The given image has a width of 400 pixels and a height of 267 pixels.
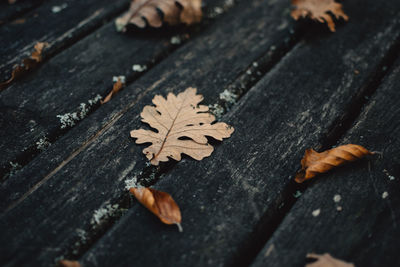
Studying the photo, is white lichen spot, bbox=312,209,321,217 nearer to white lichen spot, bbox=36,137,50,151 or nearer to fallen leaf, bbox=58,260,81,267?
fallen leaf, bbox=58,260,81,267

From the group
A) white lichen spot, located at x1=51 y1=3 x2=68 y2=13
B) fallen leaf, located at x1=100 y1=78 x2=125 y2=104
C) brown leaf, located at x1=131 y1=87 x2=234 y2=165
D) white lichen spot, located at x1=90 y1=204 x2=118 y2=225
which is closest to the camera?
white lichen spot, located at x1=90 y1=204 x2=118 y2=225

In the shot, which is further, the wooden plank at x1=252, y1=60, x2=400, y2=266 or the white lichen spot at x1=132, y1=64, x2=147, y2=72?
the white lichen spot at x1=132, y1=64, x2=147, y2=72

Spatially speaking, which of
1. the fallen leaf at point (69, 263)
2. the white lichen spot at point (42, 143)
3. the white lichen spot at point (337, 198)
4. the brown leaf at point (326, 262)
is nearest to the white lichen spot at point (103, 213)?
the fallen leaf at point (69, 263)

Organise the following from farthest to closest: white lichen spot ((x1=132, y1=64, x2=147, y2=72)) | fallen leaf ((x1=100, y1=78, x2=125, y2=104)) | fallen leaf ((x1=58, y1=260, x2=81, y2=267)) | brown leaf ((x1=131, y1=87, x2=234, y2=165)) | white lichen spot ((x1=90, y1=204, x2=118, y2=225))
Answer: white lichen spot ((x1=132, y1=64, x2=147, y2=72))
fallen leaf ((x1=100, y1=78, x2=125, y2=104))
brown leaf ((x1=131, y1=87, x2=234, y2=165))
white lichen spot ((x1=90, y1=204, x2=118, y2=225))
fallen leaf ((x1=58, y1=260, x2=81, y2=267))

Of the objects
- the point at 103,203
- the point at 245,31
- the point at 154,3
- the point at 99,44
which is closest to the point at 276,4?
the point at 245,31

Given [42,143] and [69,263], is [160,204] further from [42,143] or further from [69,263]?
[42,143]

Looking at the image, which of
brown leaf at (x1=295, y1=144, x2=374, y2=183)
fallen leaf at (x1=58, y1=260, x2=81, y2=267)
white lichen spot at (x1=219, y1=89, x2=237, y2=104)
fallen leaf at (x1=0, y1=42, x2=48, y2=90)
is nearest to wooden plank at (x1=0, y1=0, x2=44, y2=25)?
fallen leaf at (x1=0, y1=42, x2=48, y2=90)

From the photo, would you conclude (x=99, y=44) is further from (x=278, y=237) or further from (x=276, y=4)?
(x=278, y=237)

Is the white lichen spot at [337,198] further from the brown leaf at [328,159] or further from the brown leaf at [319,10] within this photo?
the brown leaf at [319,10]
